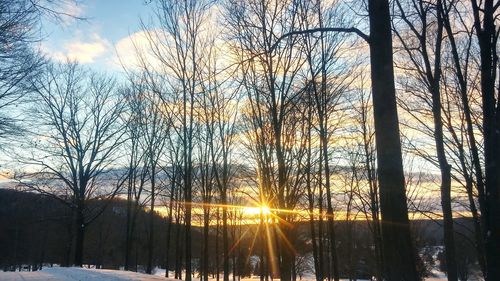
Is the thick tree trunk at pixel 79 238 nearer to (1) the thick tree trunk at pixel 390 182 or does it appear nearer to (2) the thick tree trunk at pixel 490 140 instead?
(2) the thick tree trunk at pixel 490 140

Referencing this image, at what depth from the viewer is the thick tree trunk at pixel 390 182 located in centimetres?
539

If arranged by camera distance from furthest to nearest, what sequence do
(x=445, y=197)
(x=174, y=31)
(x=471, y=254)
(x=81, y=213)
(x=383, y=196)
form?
(x=471, y=254) < (x=81, y=213) < (x=174, y=31) < (x=445, y=197) < (x=383, y=196)

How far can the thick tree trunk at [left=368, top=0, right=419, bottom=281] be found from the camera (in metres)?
5.39

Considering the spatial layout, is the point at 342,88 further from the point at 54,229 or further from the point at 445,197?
the point at 54,229

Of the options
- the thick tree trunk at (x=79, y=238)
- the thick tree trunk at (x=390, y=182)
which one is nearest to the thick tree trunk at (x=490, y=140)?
the thick tree trunk at (x=390, y=182)

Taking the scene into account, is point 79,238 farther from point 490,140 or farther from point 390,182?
point 390,182

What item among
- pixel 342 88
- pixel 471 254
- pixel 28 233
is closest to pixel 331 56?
pixel 342 88

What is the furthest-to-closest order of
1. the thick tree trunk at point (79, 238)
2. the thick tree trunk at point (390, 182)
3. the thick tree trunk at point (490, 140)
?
the thick tree trunk at point (79, 238) < the thick tree trunk at point (490, 140) < the thick tree trunk at point (390, 182)

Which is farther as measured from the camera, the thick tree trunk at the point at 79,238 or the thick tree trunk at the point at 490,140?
the thick tree trunk at the point at 79,238

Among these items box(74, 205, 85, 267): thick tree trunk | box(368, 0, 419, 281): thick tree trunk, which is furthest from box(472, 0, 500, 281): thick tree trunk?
box(74, 205, 85, 267): thick tree trunk

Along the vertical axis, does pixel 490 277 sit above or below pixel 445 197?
below

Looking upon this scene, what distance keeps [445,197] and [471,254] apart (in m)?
63.0

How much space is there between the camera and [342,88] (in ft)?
56.3

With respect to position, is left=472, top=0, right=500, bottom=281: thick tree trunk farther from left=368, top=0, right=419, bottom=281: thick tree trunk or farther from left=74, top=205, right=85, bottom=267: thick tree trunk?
left=74, top=205, right=85, bottom=267: thick tree trunk
